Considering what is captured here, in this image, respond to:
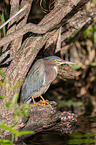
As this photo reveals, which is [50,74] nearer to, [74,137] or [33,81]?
[33,81]

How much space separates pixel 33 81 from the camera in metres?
4.04

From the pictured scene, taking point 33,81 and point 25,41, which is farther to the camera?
point 33,81

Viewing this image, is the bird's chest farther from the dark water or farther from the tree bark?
the dark water

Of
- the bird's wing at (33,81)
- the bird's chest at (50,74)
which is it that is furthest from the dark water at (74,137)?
the bird's chest at (50,74)

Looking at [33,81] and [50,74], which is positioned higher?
[50,74]

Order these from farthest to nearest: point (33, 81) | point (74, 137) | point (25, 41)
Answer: point (74, 137) → point (33, 81) → point (25, 41)

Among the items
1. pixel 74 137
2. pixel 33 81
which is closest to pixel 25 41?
pixel 33 81

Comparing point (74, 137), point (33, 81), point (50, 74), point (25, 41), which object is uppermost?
point (25, 41)

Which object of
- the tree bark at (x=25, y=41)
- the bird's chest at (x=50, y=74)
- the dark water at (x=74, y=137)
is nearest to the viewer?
the tree bark at (x=25, y=41)

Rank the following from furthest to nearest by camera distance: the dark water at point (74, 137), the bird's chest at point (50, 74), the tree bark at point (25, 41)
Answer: the bird's chest at point (50, 74) < the dark water at point (74, 137) < the tree bark at point (25, 41)

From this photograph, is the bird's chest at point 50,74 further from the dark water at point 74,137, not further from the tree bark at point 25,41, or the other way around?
the dark water at point 74,137

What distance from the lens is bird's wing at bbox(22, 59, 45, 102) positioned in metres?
3.93

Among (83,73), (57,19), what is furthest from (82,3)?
(83,73)

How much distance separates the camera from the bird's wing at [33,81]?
3932 mm
